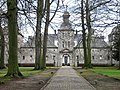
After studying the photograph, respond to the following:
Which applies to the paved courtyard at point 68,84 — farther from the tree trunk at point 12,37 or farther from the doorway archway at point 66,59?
the doorway archway at point 66,59

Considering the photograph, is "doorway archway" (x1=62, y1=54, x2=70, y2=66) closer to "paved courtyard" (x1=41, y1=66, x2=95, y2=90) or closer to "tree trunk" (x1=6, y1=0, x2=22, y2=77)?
"tree trunk" (x1=6, y1=0, x2=22, y2=77)

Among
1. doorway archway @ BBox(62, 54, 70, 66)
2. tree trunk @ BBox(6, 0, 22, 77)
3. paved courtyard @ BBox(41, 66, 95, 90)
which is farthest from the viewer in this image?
doorway archway @ BBox(62, 54, 70, 66)

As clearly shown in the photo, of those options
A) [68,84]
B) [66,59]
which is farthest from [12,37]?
[66,59]

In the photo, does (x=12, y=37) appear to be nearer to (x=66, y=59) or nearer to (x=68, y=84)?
(x=68, y=84)

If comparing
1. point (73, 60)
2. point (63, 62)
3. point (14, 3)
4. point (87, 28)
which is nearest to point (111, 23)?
point (14, 3)

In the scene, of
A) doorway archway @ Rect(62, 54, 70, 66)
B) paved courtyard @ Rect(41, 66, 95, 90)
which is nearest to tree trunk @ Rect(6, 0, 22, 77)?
paved courtyard @ Rect(41, 66, 95, 90)

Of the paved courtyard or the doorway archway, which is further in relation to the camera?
the doorway archway

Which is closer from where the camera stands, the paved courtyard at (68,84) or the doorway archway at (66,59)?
the paved courtyard at (68,84)

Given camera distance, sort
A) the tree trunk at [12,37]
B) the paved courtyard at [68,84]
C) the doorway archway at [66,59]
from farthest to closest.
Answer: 1. the doorway archway at [66,59]
2. the tree trunk at [12,37]
3. the paved courtyard at [68,84]

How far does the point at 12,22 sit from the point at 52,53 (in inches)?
2756

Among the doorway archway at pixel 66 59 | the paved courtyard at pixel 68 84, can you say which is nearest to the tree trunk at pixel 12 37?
the paved courtyard at pixel 68 84

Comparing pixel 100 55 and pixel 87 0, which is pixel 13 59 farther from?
pixel 100 55

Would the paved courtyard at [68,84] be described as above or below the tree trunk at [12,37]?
below

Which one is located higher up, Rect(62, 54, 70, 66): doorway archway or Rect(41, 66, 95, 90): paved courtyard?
Rect(62, 54, 70, 66): doorway archway
